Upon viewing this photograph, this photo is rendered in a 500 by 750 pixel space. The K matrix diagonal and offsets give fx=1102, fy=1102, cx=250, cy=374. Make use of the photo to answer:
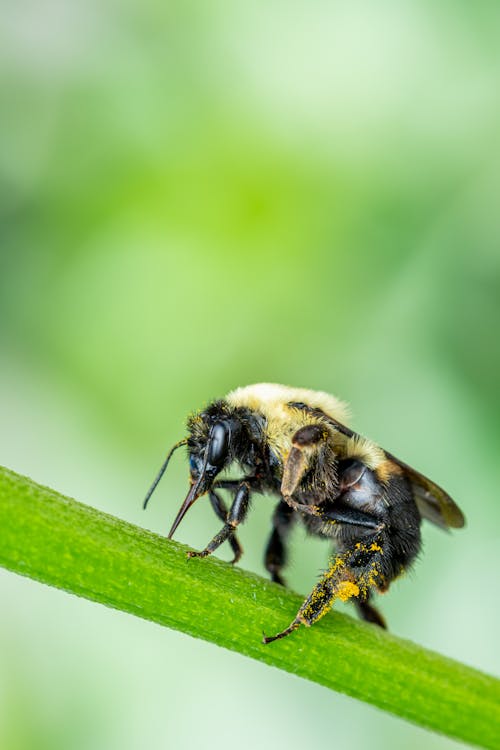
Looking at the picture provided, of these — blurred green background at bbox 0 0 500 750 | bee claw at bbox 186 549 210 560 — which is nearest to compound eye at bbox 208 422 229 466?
bee claw at bbox 186 549 210 560

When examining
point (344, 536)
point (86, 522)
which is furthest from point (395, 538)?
point (86, 522)

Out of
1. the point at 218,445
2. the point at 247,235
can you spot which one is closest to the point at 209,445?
the point at 218,445

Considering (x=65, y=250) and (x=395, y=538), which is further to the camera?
(x=65, y=250)

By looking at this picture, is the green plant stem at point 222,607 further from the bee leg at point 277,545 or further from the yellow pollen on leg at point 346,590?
the bee leg at point 277,545

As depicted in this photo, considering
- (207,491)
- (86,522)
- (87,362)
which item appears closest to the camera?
(86,522)

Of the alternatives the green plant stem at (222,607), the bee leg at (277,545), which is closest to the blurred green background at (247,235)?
the bee leg at (277,545)

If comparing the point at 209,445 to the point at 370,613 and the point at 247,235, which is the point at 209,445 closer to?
the point at 370,613

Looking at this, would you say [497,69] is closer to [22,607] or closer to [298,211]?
[298,211]
